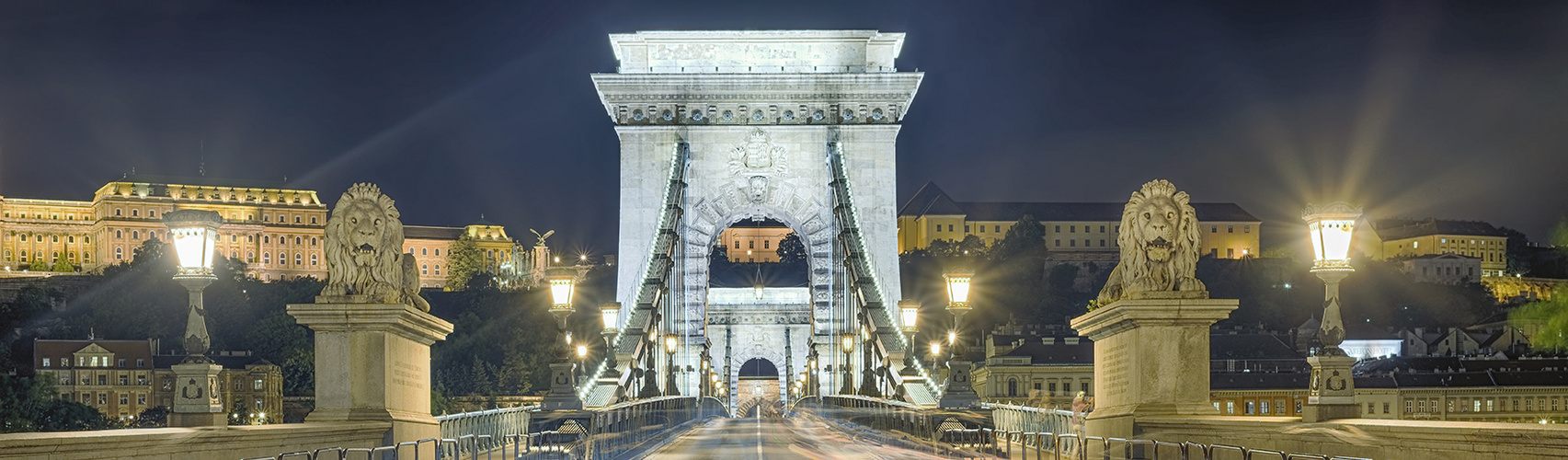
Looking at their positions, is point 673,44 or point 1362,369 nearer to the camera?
point 673,44

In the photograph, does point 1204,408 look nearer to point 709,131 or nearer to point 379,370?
point 379,370

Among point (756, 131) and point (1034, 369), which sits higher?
point (756, 131)

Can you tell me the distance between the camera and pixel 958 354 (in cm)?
3066

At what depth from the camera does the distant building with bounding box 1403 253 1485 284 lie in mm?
189125

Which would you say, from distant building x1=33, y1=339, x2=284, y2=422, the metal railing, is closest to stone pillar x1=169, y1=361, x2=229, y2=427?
the metal railing

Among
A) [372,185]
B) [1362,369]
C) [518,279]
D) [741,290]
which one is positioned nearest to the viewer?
[372,185]

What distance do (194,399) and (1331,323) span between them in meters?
9.96

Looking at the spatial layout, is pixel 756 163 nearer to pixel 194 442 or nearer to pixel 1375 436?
pixel 194 442

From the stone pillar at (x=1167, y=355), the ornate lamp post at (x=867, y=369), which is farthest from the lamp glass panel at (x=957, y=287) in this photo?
the ornate lamp post at (x=867, y=369)

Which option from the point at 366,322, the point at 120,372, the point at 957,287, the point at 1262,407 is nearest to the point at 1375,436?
the point at 366,322

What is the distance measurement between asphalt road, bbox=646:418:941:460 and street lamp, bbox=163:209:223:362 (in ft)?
37.0

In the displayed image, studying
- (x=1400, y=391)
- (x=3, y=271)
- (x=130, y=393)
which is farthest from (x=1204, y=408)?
(x=3, y=271)

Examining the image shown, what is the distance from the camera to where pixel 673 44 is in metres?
71.2

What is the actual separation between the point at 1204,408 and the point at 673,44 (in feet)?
180
